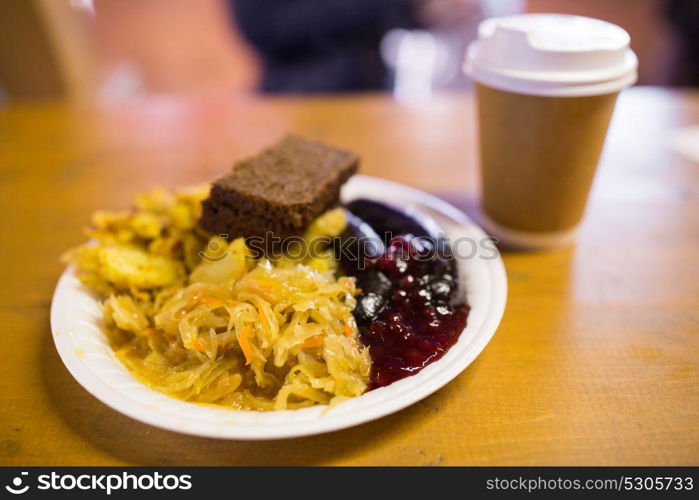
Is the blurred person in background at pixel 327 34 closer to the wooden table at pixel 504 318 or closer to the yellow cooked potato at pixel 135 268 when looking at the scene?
the wooden table at pixel 504 318

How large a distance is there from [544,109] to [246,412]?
1385mm

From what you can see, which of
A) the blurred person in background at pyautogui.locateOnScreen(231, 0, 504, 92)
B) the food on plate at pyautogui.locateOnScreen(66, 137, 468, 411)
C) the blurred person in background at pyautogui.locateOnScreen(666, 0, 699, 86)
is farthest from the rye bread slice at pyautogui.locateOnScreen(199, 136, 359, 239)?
the blurred person in background at pyautogui.locateOnScreen(666, 0, 699, 86)

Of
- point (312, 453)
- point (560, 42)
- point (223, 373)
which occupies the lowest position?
point (312, 453)

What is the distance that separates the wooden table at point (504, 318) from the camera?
1372 millimetres

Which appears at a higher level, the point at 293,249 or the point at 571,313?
the point at 293,249

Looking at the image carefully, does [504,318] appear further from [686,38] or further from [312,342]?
[686,38]

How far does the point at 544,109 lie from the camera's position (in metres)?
1.79

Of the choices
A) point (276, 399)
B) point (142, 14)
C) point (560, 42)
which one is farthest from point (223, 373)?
point (142, 14)

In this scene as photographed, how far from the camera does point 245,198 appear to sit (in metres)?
1.74

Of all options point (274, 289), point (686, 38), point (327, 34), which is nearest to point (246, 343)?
point (274, 289)

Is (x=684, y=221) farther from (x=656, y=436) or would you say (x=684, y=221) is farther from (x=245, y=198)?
(x=245, y=198)

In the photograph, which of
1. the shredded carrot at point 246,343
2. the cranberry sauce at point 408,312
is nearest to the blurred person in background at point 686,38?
the cranberry sauce at point 408,312

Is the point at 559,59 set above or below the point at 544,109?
above
